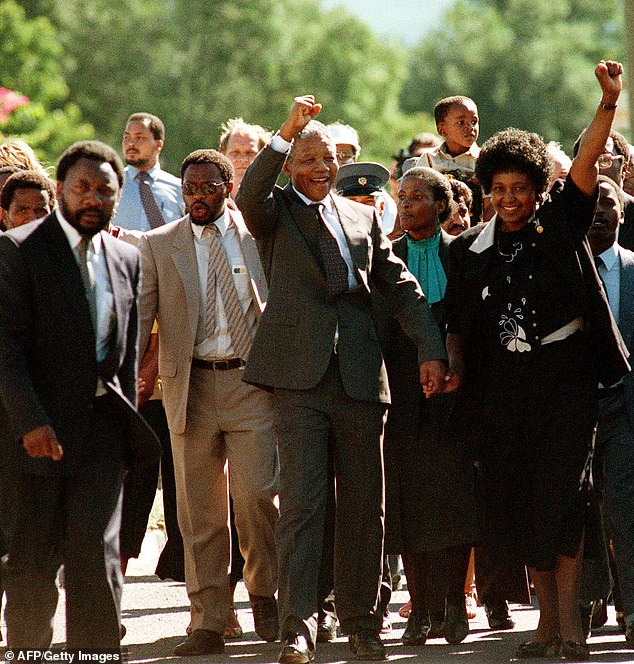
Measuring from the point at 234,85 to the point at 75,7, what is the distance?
248 inches

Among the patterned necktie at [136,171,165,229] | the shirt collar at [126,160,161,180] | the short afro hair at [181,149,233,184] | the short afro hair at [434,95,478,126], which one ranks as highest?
the short afro hair at [434,95,478,126]

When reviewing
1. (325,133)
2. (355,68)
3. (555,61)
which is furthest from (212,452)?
(555,61)

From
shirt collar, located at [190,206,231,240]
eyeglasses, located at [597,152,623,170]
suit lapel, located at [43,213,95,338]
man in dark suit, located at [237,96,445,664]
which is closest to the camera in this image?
suit lapel, located at [43,213,95,338]

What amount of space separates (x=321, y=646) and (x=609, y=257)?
8.48 feet

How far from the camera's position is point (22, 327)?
6930mm

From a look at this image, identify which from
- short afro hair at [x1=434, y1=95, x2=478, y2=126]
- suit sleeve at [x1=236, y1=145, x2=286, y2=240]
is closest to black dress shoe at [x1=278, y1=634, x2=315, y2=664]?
suit sleeve at [x1=236, y1=145, x2=286, y2=240]

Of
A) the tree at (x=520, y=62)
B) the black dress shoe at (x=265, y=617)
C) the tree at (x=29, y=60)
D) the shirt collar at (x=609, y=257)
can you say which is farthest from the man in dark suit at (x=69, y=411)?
the tree at (x=520, y=62)

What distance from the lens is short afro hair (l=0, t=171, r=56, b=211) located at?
8.71 m

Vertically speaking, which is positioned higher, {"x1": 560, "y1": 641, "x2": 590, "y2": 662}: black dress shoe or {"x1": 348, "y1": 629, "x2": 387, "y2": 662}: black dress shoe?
{"x1": 348, "y1": 629, "x2": 387, "y2": 662}: black dress shoe

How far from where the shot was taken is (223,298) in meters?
9.09

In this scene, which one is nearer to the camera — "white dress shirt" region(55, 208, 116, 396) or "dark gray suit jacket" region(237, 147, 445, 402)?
"white dress shirt" region(55, 208, 116, 396)

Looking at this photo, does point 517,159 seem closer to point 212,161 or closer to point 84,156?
point 212,161

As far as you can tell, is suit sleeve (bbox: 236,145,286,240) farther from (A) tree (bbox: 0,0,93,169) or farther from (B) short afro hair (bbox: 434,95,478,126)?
(A) tree (bbox: 0,0,93,169)

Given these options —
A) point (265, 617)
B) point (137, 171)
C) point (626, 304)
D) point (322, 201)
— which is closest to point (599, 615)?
point (626, 304)
